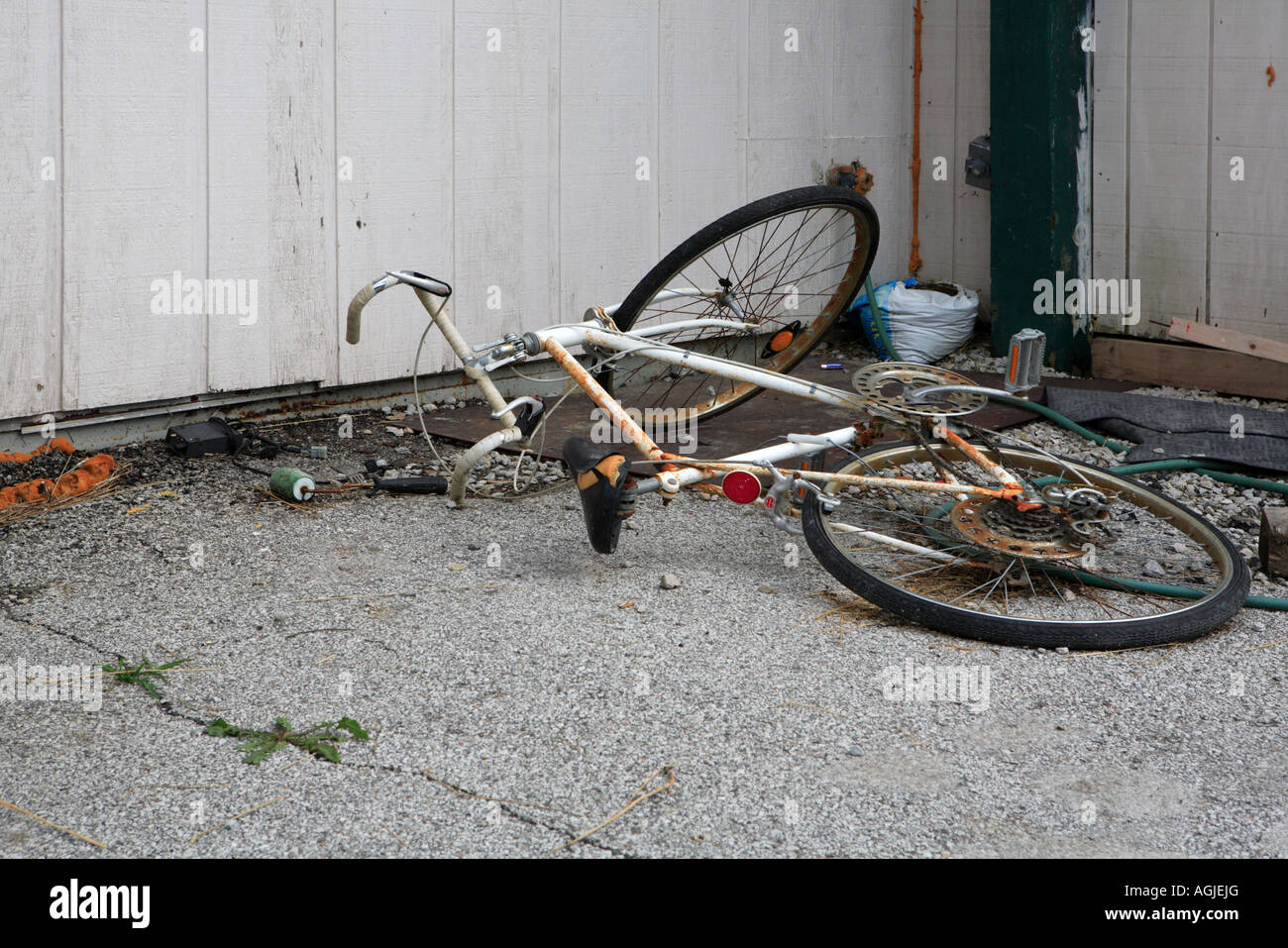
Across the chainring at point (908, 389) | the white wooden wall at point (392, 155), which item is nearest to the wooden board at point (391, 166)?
the white wooden wall at point (392, 155)

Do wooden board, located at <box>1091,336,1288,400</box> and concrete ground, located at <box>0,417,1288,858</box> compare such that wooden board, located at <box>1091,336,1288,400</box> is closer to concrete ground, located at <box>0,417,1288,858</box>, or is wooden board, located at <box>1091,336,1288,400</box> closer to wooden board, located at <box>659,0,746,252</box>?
wooden board, located at <box>659,0,746,252</box>

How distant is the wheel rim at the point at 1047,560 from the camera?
2.68 m

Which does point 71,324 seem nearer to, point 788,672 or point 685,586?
point 685,586

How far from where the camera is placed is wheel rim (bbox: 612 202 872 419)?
3.65 metres

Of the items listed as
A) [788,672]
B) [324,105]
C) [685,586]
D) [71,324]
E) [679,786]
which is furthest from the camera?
[324,105]

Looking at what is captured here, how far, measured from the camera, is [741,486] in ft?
9.06

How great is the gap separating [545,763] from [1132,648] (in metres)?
1.18

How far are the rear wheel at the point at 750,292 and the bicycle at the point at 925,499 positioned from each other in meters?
0.02

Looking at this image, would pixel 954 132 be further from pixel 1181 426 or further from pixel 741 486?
pixel 741 486

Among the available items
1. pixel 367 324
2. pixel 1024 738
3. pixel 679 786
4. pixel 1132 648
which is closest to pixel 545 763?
pixel 679 786

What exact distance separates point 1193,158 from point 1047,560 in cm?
266

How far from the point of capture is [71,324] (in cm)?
370

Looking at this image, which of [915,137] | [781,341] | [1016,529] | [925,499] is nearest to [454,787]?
[1016,529]

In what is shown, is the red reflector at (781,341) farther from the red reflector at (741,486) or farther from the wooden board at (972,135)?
the wooden board at (972,135)
